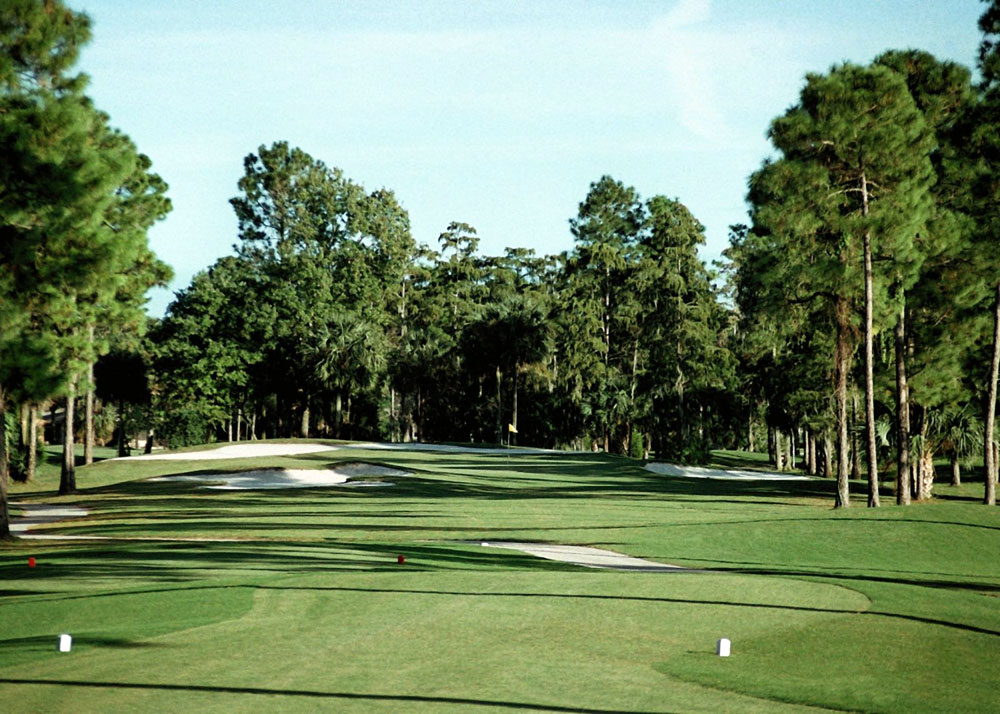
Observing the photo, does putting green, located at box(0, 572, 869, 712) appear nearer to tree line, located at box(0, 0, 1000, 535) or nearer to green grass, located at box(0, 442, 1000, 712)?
green grass, located at box(0, 442, 1000, 712)

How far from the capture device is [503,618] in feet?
36.7

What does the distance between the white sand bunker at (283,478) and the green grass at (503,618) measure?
15.7 m

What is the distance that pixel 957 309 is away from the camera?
3394cm

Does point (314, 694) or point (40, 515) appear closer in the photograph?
point (314, 694)

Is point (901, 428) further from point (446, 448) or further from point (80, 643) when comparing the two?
point (446, 448)

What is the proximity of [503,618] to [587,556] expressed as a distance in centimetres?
888

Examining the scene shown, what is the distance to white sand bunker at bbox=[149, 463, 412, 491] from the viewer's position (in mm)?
41469

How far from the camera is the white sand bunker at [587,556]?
18.1 meters

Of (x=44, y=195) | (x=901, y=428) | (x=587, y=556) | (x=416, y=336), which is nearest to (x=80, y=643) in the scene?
(x=587, y=556)

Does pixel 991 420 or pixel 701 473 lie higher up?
pixel 991 420

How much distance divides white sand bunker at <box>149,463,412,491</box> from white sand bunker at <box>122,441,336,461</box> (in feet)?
26.7

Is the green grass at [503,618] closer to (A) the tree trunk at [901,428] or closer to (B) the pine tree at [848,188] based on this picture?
(B) the pine tree at [848,188]

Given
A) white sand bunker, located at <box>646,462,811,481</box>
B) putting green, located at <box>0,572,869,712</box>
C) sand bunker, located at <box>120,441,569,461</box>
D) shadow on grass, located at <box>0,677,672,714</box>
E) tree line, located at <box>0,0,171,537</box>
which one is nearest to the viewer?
shadow on grass, located at <box>0,677,672,714</box>

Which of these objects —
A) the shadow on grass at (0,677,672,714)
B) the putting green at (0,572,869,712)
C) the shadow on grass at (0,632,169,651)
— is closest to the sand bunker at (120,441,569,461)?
the putting green at (0,572,869,712)
